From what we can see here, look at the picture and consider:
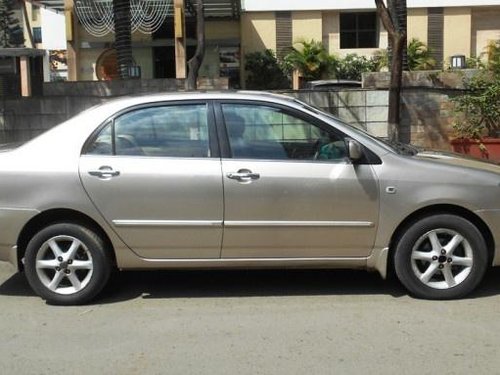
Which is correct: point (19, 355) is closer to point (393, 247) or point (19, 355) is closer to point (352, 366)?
point (352, 366)

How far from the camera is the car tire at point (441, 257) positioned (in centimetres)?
550

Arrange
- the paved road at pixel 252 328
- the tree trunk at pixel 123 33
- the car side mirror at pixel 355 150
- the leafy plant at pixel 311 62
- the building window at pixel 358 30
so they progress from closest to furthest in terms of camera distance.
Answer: the paved road at pixel 252 328
the car side mirror at pixel 355 150
the tree trunk at pixel 123 33
the leafy plant at pixel 311 62
the building window at pixel 358 30

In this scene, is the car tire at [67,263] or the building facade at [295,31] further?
the building facade at [295,31]

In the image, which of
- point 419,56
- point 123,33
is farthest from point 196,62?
point 419,56

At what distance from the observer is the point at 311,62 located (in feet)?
87.0

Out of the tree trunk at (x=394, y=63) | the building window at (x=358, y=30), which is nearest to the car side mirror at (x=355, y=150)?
the tree trunk at (x=394, y=63)

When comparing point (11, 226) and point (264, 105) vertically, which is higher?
point (264, 105)

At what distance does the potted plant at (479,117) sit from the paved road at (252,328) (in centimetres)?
533

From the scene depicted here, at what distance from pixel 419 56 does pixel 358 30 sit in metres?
4.28

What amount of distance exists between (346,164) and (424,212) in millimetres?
719

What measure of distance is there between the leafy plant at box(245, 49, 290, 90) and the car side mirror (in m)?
21.8

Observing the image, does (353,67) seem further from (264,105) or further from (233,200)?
(233,200)

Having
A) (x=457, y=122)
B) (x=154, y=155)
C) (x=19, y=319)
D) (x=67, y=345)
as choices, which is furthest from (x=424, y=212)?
(x=457, y=122)

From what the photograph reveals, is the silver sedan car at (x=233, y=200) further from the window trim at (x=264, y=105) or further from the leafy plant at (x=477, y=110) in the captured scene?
the leafy plant at (x=477, y=110)
